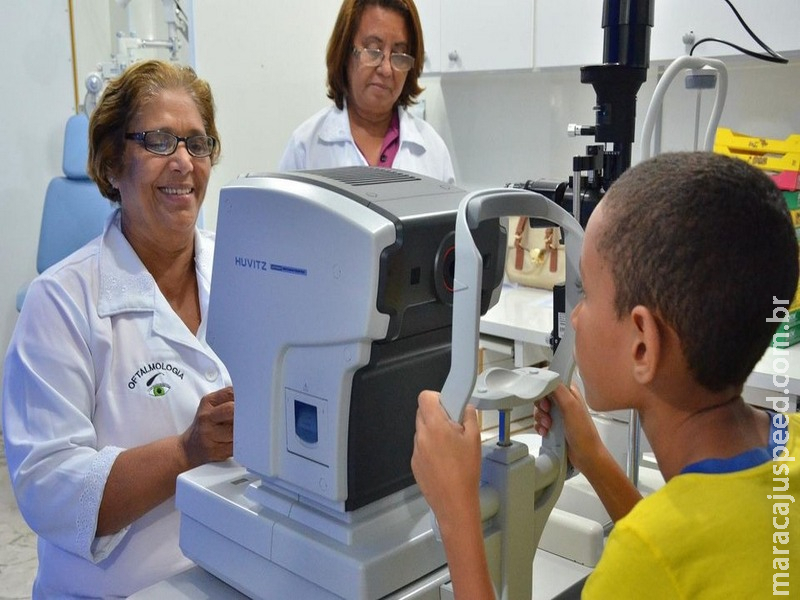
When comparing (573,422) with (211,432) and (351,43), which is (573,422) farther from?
(351,43)

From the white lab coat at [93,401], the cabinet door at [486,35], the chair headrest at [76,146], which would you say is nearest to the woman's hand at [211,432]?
the white lab coat at [93,401]

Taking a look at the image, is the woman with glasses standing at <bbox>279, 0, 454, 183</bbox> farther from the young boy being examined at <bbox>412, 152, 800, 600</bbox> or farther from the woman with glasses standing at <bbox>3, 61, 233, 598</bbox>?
the young boy being examined at <bbox>412, 152, 800, 600</bbox>

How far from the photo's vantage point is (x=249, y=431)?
846mm

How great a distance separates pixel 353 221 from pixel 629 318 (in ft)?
0.82

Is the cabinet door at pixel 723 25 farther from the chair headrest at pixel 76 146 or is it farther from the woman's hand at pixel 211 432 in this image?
the chair headrest at pixel 76 146

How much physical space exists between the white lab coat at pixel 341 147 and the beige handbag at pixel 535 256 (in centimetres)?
38

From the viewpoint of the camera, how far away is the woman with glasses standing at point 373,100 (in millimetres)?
2191

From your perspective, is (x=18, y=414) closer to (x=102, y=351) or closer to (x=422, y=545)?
(x=102, y=351)

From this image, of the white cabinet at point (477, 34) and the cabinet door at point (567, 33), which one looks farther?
the white cabinet at point (477, 34)

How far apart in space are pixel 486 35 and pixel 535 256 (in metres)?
0.77

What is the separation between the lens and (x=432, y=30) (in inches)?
112

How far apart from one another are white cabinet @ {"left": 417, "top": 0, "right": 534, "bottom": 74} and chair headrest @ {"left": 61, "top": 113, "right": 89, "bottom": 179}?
51.7 inches

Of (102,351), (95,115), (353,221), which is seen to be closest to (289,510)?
(353,221)

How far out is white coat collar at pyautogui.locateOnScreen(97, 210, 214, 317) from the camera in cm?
117
